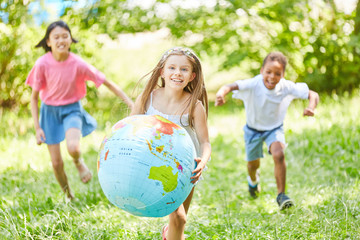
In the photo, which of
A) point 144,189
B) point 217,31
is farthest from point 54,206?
point 217,31

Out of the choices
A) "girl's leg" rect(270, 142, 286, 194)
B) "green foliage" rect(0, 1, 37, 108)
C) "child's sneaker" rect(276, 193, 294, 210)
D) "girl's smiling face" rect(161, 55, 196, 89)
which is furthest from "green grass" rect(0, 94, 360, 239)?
"girl's smiling face" rect(161, 55, 196, 89)

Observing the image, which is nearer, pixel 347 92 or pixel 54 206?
pixel 54 206

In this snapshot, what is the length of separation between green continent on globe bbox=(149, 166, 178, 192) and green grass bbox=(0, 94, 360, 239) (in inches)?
37.1

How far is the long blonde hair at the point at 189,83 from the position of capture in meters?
3.37

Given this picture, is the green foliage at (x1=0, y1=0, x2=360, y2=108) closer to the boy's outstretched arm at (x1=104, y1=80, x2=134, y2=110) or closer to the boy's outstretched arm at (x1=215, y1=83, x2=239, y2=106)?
the boy's outstretched arm at (x1=104, y1=80, x2=134, y2=110)

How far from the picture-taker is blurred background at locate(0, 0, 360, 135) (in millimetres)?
8508

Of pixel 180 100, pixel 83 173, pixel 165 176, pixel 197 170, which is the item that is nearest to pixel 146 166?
pixel 165 176

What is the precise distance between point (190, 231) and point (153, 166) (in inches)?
49.3

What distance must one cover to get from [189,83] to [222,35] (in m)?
5.87

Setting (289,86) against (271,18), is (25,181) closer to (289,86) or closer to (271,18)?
(289,86)

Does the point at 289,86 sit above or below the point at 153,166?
above

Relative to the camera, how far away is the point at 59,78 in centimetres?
472

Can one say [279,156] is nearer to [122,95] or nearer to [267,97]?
[267,97]

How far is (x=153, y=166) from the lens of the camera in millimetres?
2732
